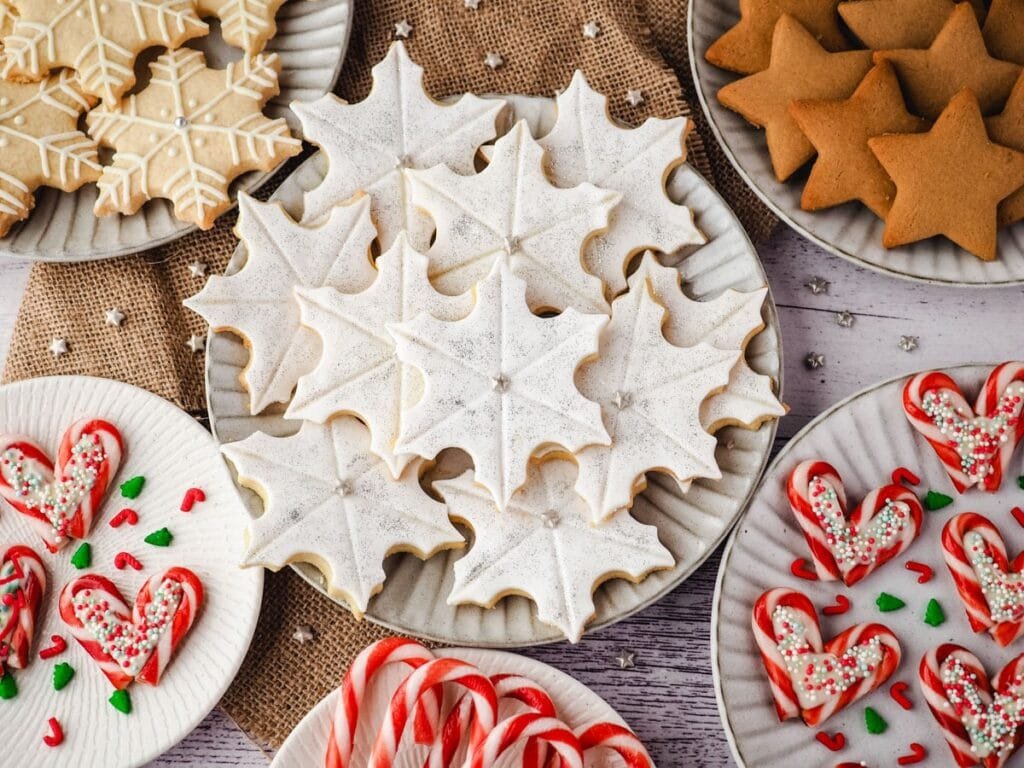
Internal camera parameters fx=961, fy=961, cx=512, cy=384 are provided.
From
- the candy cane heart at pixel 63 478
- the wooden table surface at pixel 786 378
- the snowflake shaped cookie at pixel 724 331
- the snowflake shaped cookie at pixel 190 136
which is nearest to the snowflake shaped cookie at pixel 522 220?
the snowflake shaped cookie at pixel 724 331

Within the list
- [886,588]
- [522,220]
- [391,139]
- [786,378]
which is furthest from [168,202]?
[886,588]

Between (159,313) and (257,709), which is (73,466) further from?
(257,709)

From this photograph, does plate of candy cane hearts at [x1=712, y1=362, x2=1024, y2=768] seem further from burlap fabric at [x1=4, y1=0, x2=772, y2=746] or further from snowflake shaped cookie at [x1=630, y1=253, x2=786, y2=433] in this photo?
burlap fabric at [x1=4, y1=0, x2=772, y2=746]

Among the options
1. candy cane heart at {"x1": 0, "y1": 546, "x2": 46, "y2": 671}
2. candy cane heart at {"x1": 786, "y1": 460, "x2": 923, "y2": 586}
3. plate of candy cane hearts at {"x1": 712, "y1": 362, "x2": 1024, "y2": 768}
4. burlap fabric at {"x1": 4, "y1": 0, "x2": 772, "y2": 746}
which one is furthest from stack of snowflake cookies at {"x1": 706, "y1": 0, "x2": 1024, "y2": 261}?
candy cane heart at {"x1": 0, "y1": 546, "x2": 46, "y2": 671}

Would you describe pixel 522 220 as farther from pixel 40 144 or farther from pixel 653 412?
pixel 40 144

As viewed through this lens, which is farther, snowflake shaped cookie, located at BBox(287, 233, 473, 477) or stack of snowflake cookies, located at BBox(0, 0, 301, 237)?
stack of snowflake cookies, located at BBox(0, 0, 301, 237)

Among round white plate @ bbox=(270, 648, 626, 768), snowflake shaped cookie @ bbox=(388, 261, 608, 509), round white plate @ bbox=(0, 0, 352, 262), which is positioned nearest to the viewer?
snowflake shaped cookie @ bbox=(388, 261, 608, 509)
